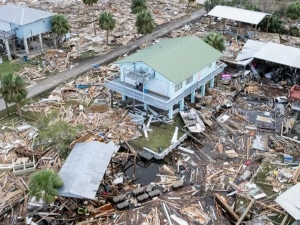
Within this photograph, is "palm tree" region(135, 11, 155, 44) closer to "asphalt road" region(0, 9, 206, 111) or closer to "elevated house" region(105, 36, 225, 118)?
"asphalt road" region(0, 9, 206, 111)

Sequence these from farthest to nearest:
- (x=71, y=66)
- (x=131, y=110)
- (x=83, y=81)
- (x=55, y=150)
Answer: (x=71, y=66), (x=83, y=81), (x=131, y=110), (x=55, y=150)

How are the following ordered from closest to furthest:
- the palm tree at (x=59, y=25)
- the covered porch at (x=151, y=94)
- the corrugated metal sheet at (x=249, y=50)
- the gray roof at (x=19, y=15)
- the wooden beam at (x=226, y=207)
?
the wooden beam at (x=226, y=207), the covered porch at (x=151, y=94), the corrugated metal sheet at (x=249, y=50), the gray roof at (x=19, y=15), the palm tree at (x=59, y=25)

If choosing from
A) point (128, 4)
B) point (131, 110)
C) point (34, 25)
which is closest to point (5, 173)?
point (131, 110)

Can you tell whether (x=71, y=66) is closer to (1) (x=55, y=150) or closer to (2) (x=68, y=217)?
(1) (x=55, y=150)

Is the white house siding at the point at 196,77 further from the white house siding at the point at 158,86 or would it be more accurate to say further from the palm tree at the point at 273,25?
the palm tree at the point at 273,25

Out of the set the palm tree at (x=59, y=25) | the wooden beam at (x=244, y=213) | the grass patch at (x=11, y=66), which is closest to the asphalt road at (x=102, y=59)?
the grass patch at (x=11, y=66)

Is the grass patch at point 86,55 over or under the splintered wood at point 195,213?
over

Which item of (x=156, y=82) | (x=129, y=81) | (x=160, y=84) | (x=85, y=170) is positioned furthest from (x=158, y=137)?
(x=85, y=170)
